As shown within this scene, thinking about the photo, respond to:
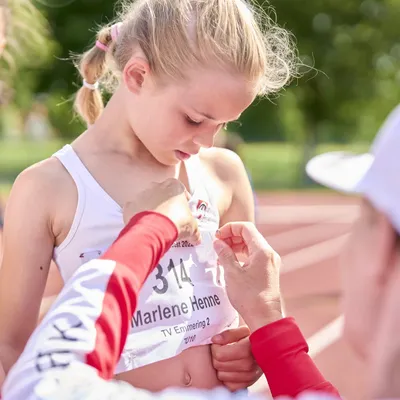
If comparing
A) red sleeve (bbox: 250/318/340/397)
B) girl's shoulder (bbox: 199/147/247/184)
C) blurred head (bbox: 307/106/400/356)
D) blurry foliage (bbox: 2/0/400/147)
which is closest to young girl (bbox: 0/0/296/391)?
girl's shoulder (bbox: 199/147/247/184)

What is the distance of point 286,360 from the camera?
1.64 m

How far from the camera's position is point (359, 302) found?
1.17 meters

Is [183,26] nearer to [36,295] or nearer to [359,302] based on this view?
[36,295]

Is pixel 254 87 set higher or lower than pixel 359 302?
higher

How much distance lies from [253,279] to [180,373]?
1.03ft

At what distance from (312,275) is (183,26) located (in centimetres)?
806

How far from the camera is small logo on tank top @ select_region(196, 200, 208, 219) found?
2.01 meters

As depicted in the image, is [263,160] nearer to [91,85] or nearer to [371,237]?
[91,85]

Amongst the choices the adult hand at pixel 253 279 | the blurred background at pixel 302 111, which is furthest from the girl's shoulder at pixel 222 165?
the blurred background at pixel 302 111

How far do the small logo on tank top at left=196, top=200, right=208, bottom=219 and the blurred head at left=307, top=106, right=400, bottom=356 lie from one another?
0.78 meters

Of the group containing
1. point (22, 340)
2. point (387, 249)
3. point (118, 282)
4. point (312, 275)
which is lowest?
point (312, 275)

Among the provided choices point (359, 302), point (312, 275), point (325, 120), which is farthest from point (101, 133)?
point (325, 120)

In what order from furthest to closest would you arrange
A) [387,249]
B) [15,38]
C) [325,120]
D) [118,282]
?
[325,120], [15,38], [118,282], [387,249]

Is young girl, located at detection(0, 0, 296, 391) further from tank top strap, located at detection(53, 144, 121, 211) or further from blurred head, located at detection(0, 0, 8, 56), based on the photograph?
blurred head, located at detection(0, 0, 8, 56)
